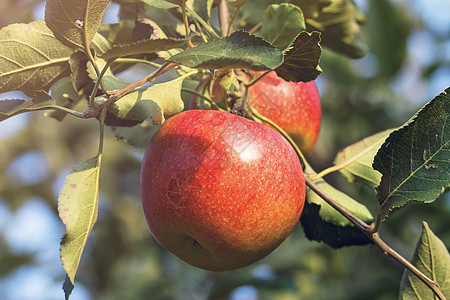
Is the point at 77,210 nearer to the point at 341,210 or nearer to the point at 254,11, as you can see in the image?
the point at 341,210

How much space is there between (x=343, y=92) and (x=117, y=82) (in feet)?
6.03

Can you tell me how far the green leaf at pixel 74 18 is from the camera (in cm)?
77

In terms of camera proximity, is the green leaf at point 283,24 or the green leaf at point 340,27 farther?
the green leaf at point 340,27

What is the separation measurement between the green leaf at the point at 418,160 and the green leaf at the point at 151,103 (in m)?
0.39

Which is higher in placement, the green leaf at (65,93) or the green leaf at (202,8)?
the green leaf at (202,8)

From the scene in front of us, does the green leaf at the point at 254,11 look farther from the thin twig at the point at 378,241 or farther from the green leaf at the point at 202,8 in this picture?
the thin twig at the point at 378,241

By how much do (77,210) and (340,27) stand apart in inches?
33.0

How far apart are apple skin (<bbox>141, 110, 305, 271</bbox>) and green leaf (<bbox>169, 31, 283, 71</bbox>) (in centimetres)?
18

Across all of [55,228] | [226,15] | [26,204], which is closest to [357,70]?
[226,15]

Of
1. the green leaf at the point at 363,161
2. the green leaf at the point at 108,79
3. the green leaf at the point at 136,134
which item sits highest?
the green leaf at the point at 108,79

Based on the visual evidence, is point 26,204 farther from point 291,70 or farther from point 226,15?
point 291,70

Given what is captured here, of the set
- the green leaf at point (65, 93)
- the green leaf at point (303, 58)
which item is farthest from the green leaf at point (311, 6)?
the green leaf at point (65, 93)

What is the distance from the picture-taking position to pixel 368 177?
3.60 ft

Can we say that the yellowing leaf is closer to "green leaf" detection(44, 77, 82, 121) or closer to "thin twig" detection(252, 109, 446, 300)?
"green leaf" detection(44, 77, 82, 121)
